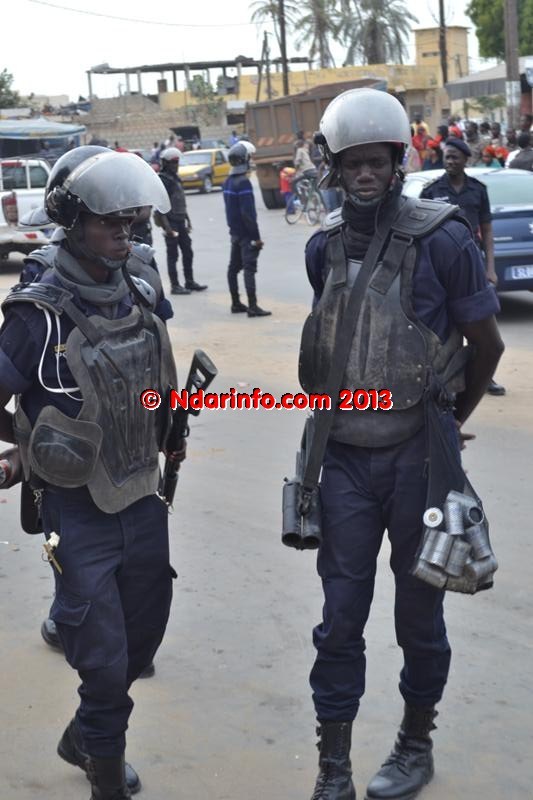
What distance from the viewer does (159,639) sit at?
3496 mm

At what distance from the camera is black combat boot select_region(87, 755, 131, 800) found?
3279 millimetres

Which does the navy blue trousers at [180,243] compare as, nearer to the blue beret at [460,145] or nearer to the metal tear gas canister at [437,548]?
the blue beret at [460,145]

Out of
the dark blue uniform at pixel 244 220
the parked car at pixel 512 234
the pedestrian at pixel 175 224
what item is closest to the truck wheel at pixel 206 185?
the pedestrian at pixel 175 224

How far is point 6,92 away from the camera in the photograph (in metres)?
52.3

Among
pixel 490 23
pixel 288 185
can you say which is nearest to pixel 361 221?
pixel 288 185

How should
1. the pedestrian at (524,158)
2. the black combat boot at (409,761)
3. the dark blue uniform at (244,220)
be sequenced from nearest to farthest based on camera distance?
the black combat boot at (409,761) → the dark blue uniform at (244,220) → the pedestrian at (524,158)

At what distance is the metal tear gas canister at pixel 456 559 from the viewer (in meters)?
3.21

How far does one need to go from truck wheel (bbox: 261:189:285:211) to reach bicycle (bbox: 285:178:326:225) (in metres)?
4.25

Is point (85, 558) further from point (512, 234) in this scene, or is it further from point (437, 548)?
point (512, 234)

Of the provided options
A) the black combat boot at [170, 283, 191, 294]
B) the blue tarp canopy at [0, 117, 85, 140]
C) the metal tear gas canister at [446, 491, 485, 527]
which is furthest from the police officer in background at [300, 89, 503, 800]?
the blue tarp canopy at [0, 117, 85, 140]

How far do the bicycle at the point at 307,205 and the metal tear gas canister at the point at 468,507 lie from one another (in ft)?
67.2

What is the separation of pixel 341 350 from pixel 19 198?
15.8m

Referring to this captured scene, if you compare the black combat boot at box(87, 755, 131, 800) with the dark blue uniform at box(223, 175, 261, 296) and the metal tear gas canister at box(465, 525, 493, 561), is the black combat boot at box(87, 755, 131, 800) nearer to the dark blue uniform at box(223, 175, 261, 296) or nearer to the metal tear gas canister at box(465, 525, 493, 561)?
the metal tear gas canister at box(465, 525, 493, 561)

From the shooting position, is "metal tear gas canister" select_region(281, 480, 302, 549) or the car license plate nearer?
"metal tear gas canister" select_region(281, 480, 302, 549)
